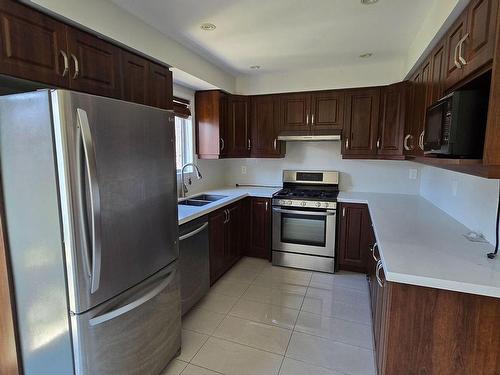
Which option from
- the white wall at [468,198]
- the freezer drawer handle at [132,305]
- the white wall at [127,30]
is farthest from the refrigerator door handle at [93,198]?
the white wall at [468,198]

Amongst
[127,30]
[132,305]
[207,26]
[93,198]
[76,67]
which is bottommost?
[132,305]

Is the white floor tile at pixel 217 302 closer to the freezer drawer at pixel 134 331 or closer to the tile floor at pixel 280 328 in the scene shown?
the tile floor at pixel 280 328

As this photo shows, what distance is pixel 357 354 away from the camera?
2016mm

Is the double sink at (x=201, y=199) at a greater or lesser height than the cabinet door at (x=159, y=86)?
lesser

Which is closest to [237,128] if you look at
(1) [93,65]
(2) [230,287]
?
(2) [230,287]

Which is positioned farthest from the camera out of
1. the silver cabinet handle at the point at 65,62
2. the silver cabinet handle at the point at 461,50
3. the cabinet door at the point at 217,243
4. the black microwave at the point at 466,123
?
the cabinet door at the point at 217,243

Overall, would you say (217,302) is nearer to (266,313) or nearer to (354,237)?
(266,313)

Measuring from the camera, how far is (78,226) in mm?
1224

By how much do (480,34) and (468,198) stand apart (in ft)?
4.02

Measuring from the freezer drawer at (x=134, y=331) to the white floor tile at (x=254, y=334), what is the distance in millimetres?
444

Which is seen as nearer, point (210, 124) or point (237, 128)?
point (210, 124)

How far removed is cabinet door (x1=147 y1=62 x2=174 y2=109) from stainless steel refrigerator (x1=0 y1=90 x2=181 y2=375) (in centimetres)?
78

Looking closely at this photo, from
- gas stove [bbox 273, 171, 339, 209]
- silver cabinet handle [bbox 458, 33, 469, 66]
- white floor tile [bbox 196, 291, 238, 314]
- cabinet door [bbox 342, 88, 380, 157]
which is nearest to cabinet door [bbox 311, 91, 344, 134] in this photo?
cabinet door [bbox 342, 88, 380, 157]

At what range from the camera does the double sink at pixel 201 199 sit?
10.3 feet
